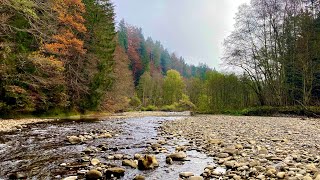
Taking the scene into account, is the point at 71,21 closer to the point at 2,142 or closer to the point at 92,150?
the point at 2,142

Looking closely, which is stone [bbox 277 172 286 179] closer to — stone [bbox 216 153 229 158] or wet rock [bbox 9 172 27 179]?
stone [bbox 216 153 229 158]

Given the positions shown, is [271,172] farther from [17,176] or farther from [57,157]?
[57,157]

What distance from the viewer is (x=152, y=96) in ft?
172

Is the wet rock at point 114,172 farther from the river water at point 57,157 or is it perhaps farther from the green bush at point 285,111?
the green bush at point 285,111

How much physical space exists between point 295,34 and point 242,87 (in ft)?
29.2

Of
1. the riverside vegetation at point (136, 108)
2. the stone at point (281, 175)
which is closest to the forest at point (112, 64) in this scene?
the riverside vegetation at point (136, 108)

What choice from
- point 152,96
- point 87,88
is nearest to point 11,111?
point 87,88

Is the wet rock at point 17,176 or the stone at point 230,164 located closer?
the wet rock at point 17,176

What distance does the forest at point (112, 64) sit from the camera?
15.8 metres

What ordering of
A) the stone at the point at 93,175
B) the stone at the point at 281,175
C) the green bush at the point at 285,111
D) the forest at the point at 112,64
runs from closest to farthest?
the stone at the point at 281,175 < the stone at the point at 93,175 < the forest at the point at 112,64 < the green bush at the point at 285,111

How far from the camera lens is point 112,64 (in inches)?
1091

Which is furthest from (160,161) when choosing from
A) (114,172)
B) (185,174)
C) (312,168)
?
(312,168)

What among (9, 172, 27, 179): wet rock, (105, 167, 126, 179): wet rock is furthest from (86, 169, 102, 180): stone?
(9, 172, 27, 179): wet rock

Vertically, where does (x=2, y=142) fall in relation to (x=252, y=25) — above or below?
below
